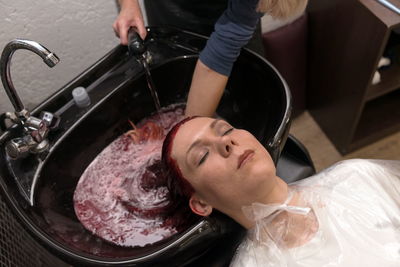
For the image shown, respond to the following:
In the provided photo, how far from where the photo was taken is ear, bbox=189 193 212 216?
907 mm

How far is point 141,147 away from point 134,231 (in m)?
0.24

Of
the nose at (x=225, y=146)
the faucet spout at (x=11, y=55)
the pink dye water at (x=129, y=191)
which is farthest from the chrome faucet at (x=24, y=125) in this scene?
the nose at (x=225, y=146)

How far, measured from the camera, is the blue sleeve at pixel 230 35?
0.91 metres

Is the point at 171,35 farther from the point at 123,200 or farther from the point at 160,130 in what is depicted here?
the point at 123,200

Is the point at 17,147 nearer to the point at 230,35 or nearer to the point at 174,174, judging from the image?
the point at 174,174

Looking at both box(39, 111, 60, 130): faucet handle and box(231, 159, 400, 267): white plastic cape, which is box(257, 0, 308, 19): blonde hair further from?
box(39, 111, 60, 130): faucet handle

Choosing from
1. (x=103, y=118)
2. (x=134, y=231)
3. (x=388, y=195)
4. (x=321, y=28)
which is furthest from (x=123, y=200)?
(x=321, y=28)

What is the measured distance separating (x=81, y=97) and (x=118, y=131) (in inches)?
5.8

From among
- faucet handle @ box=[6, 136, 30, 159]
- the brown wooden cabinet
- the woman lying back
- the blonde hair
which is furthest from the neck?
the brown wooden cabinet

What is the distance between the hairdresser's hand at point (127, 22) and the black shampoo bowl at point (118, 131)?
0.07 meters

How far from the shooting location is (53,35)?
1181 mm

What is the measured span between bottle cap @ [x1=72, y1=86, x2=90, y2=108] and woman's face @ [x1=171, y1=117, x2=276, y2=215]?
0.88ft

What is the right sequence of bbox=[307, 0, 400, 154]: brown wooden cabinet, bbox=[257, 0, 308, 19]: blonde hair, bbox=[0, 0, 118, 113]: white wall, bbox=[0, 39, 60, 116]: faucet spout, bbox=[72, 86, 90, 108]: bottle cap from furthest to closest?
bbox=[307, 0, 400, 154]: brown wooden cabinet < bbox=[0, 0, 118, 113]: white wall < bbox=[72, 86, 90, 108]: bottle cap < bbox=[257, 0, 308, 19]: blonde hair < bbox=[0, 39, 60, 116]: faucet spout

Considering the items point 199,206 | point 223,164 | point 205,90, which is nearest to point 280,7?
point 205,90
